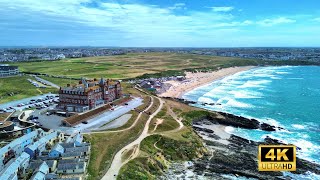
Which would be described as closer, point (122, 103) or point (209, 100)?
point (122, 103)

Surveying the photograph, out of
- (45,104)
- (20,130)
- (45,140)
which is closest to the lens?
(45,140)

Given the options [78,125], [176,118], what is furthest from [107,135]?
[176,118]

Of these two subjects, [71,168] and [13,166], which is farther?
[71,168]

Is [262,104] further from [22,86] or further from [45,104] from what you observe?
[22,86]

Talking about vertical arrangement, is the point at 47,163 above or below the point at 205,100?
above

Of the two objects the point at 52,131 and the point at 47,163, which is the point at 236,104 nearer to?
the point at 52,131

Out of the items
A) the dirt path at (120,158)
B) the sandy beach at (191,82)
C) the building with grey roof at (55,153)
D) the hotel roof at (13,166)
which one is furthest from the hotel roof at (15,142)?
the sandy beach at (191,82)

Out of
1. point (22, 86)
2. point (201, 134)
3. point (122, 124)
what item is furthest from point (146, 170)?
point (22, 86)
